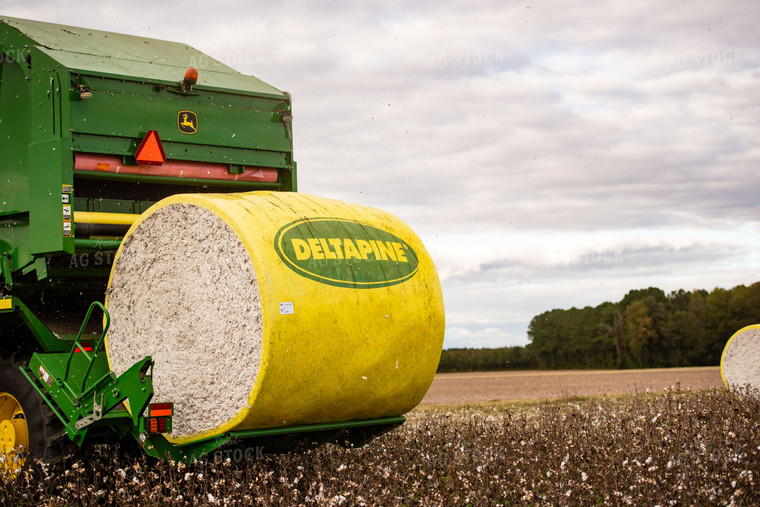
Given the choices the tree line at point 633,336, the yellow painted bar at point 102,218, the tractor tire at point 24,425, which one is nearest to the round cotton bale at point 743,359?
the yellow painted bar at point 102,218

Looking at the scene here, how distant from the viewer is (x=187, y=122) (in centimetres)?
748

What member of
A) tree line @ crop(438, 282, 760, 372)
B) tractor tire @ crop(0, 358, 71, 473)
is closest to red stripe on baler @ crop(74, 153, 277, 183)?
tractor tire @ crop(0, 358, 71, 473)

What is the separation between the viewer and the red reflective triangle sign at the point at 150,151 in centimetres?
715

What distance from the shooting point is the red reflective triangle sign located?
7148mm

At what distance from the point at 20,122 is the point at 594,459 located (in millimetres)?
5734

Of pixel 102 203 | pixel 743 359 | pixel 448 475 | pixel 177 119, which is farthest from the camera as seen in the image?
pixel 743 359

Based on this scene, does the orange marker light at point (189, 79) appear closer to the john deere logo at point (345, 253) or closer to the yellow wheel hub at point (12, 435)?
the john deere logo at point (345, 253)

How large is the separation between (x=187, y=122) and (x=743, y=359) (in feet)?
34.5

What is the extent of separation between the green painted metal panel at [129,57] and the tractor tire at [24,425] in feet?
8.70

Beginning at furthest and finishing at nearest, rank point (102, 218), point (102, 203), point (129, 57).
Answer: point (129, 57)
point (102, 203)
point (102, 218)

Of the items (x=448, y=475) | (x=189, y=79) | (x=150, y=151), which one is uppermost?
(x=189, y=79)

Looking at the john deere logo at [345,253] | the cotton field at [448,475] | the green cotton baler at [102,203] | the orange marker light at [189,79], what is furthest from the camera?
the orange marker light at [189,79]

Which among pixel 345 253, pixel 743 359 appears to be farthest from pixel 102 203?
pixel 743 359

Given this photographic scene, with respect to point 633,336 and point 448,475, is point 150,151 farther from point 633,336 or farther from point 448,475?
point 633,336
